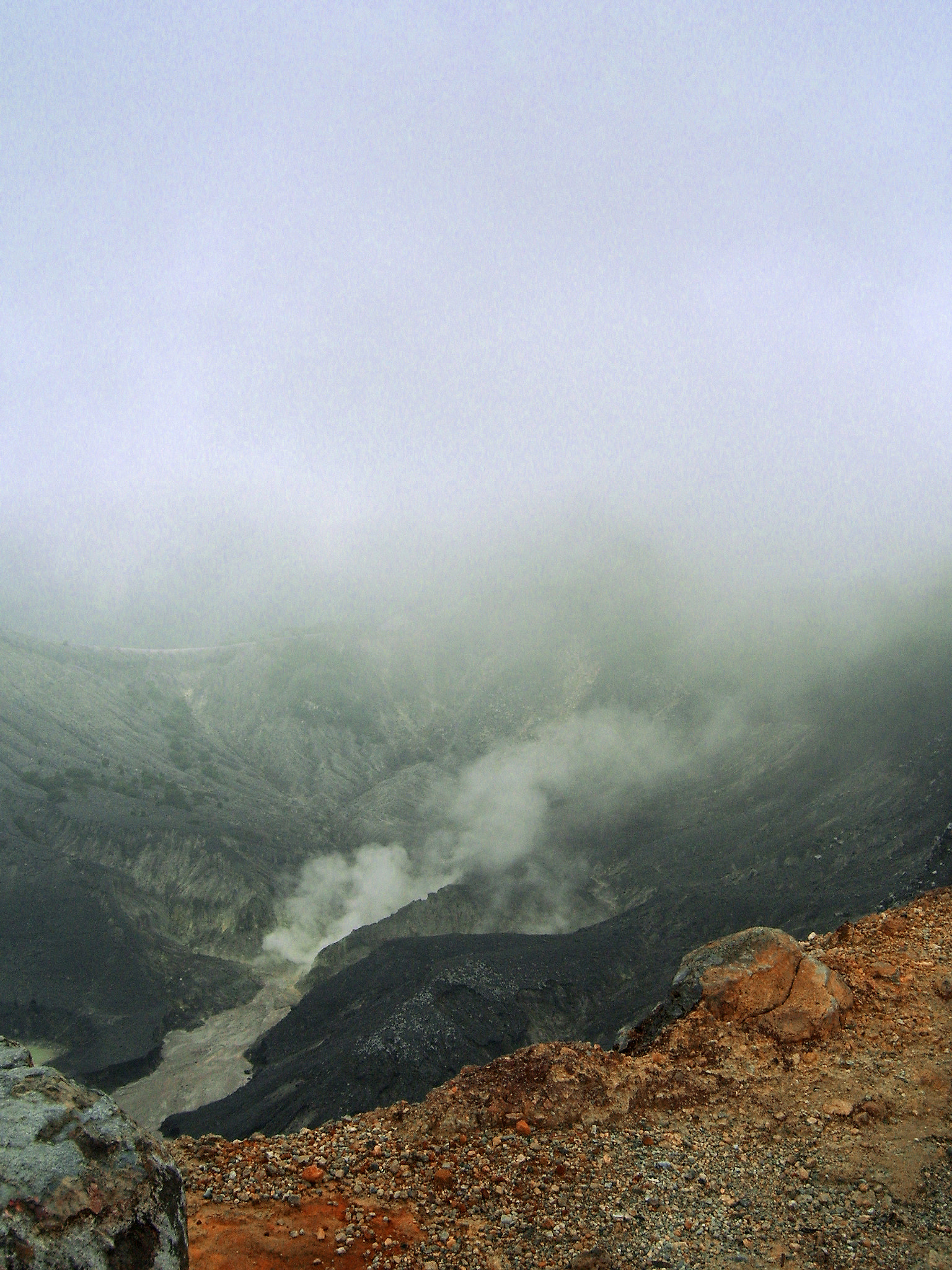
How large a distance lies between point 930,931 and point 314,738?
80.5 meters

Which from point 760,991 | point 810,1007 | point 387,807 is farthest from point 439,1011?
point 387,807

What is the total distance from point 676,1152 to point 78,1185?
6.85 meters

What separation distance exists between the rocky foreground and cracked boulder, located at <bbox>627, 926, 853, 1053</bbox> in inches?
1.3

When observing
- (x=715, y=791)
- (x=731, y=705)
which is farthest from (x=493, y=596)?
(x=715, y=791)

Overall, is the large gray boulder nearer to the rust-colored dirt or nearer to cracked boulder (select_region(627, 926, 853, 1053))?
the rust-colored dirt

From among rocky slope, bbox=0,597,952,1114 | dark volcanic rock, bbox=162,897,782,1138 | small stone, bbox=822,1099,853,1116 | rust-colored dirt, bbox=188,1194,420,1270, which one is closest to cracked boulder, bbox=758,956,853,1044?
small stone, bbox=822,1099,853,1116

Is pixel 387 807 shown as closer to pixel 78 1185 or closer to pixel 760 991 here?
pixel 760 991

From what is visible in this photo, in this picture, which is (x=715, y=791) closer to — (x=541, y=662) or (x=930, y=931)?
(x=541, y=662)

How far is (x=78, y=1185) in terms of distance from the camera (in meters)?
4.96

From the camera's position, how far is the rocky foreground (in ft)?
23.5

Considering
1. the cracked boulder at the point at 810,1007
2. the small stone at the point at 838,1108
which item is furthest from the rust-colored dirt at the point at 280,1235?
the cracked boulder at the point at 810,1007

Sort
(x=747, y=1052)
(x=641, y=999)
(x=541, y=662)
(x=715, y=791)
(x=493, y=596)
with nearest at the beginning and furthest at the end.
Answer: (x=747, y=1052)
(x=641, y=999)
(x=715, y=791)
(x=541, y=662)
(x=493, y=596)

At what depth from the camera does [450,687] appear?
4136 inches

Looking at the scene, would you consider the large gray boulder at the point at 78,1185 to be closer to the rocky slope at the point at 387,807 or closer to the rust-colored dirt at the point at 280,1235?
the rust-colored dirt at the point at 280,1235
